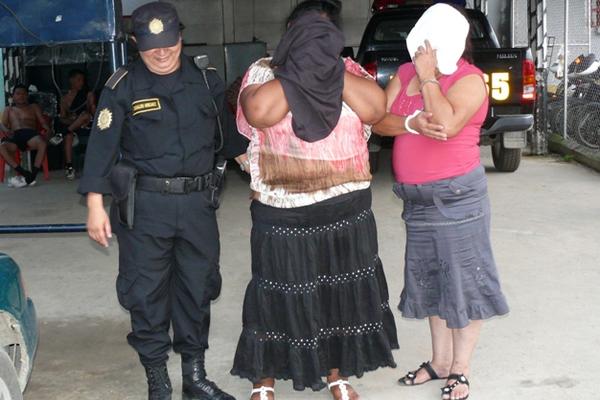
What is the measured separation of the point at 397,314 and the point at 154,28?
2.52 meters

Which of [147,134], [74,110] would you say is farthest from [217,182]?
[74,110]

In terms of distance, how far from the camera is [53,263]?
707cm

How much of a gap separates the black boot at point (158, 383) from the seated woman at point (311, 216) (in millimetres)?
342

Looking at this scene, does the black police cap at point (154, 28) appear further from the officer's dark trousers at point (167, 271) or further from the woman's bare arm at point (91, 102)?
the woman's bare arm at point (91, 102)

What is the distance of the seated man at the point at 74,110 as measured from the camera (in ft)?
38.9

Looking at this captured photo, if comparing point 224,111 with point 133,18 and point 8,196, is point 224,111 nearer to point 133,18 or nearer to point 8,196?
point 133,18

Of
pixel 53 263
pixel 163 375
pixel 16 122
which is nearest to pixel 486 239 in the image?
pixel 163 375

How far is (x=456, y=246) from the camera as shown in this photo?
3.96 m

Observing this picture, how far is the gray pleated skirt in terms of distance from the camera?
3955 millimetres

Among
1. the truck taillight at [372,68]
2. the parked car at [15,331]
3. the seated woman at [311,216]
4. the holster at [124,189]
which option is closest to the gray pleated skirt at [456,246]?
the seated woman at [311,216]

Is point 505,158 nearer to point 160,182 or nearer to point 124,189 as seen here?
point 160,182

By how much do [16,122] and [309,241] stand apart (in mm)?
8381

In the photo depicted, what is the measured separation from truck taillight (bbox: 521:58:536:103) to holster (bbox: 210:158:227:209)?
219 inches

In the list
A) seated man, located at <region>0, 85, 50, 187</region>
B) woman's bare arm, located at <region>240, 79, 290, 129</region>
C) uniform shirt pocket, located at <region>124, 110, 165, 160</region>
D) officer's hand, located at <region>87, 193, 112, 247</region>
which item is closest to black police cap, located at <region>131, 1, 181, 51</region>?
uniform shirt pocket, located at <region>124, 110, 165, 160</region>
